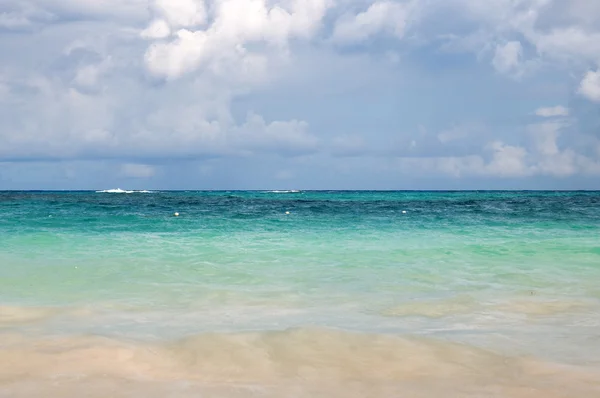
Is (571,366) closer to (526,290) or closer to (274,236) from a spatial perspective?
(526,290)

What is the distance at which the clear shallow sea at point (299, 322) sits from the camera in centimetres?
537

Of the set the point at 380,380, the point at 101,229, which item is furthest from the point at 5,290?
the point at 101,229

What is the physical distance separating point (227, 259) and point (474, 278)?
5.66m

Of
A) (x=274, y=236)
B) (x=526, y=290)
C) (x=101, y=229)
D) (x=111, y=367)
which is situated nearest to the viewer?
(x=111, y=367)

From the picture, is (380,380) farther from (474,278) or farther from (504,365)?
(474,278)

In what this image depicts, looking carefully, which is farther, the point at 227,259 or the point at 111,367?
the point at 227,259

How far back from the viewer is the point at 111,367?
5691mm

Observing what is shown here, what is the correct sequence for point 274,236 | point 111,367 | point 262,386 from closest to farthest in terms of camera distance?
point 262,386
point 111,367
point 274,236

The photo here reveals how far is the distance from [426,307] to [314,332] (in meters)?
2.38

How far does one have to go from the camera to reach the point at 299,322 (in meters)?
7.70

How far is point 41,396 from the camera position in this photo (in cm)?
490

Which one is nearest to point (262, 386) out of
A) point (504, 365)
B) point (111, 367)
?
point (111, 367)

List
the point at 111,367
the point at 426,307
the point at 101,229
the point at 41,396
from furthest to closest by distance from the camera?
the point at 101,229
the point at 426,307
the point at 111,367
the point at 41,396

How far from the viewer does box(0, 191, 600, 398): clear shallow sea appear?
5.37 metres
